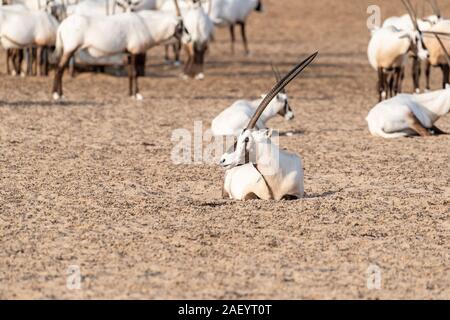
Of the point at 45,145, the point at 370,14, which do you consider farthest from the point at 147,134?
the point at 370,14

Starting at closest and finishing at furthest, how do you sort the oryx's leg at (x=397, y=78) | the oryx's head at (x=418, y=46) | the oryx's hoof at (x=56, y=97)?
1. the oryx's head at (x=418, y=46)
2. the oryx's leg at (x=397, y=78)
3. the oryx's hoof at (x=56, y=97)

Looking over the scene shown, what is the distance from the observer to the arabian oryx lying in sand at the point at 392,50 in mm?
14836

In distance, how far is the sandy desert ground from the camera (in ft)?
20.5

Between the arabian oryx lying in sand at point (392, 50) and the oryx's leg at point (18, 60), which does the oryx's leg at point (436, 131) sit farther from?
the oryx's leg at point (18, 60)

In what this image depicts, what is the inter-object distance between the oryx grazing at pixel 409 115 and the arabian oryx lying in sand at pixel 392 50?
2.51 m

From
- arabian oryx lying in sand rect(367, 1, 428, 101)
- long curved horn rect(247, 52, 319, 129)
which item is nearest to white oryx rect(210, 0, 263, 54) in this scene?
arabian oryx lying in sand rect(367, 1, 428, 101)

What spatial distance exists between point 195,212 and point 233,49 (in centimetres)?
1680

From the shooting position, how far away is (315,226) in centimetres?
766

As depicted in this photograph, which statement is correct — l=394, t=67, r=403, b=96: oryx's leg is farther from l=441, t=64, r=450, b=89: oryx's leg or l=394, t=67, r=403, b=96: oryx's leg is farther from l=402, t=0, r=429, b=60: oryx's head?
l=441, t=64, r=450, b=89: oryx's leg

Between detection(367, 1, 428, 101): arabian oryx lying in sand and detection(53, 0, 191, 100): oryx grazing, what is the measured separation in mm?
2871

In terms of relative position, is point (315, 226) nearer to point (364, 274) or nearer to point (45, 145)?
point (364, 274)

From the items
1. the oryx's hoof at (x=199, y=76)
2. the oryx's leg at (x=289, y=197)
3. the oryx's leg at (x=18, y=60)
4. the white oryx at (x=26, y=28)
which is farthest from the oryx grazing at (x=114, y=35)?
the oryx's leg at (x=289, y=197)

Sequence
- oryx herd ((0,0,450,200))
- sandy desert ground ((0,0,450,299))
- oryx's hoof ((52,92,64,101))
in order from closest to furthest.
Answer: sandy desert ground ((0,0,450,299)) < oryx herd ((0,0,450,200)) < oryx's hoof ((52,92,64,101))

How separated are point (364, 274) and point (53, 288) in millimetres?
1574
